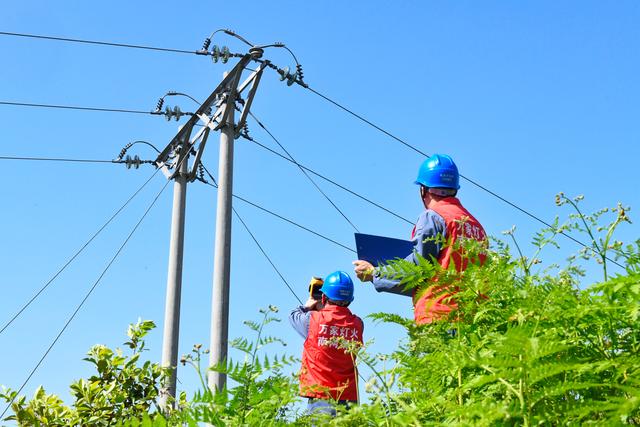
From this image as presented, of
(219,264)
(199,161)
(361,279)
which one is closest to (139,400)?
(361,279)

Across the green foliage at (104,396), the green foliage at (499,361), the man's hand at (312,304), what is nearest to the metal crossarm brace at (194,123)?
the man's hand at (312,304)

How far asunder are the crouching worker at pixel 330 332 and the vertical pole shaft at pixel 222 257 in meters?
2.34

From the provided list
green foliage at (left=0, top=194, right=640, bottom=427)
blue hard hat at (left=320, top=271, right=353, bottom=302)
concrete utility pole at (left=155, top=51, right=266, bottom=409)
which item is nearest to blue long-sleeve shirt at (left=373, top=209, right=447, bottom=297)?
green foliage at (left=0, top=194, right=640, bottom=427)

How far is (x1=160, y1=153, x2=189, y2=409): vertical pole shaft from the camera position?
37.6ft

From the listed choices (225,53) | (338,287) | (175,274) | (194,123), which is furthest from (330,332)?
(194,123)

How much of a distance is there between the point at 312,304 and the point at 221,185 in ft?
11.1

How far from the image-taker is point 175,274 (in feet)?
Result: 38.9

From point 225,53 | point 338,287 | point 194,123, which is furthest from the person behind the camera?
point 194,123

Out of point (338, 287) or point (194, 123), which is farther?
point (194, 123)

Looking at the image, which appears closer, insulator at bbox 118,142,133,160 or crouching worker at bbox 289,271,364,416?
crouching worker at bbox 289,271,364,416

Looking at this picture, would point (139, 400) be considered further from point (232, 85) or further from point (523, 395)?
point (232, 85)

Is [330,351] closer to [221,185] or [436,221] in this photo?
[436,221]

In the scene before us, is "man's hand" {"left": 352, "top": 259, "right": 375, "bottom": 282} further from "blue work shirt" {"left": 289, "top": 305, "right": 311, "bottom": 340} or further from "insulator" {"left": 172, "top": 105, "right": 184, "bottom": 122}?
"insulator" {"left": 172, "top": 105, "right": 184, "bottom": 122}

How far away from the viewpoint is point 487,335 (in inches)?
69.7
